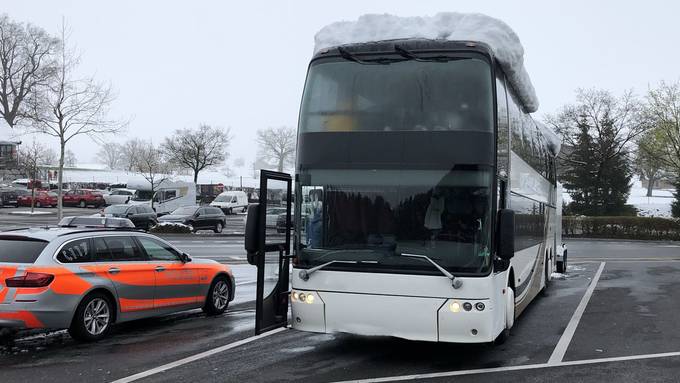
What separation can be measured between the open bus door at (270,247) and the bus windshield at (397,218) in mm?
419

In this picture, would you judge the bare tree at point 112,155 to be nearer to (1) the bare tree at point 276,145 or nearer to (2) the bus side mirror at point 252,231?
(1) the bare tree at point 276,145

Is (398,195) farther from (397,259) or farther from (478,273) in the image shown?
(478,273)

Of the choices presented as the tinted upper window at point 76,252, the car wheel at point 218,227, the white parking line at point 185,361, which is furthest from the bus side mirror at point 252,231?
the car wheel at point 218,227

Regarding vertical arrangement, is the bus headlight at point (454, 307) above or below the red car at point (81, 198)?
below

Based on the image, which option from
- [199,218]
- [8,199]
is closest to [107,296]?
[199,218]

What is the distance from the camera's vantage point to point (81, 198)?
178 feet

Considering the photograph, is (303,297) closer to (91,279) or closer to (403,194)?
(403,194)

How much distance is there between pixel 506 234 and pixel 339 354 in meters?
2.60

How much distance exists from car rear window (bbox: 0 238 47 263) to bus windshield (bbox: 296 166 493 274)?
3.45m

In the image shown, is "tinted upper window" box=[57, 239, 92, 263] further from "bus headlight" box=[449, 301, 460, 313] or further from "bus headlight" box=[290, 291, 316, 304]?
"bus headlight" box=[449, 301, 460, 313]

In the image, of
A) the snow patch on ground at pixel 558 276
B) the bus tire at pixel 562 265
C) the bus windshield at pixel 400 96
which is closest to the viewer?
the bus windshield at pixel 400 96

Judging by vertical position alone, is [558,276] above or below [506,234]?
below

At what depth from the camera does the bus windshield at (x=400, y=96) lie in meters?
7.05

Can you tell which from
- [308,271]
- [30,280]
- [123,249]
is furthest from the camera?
[123,249]
